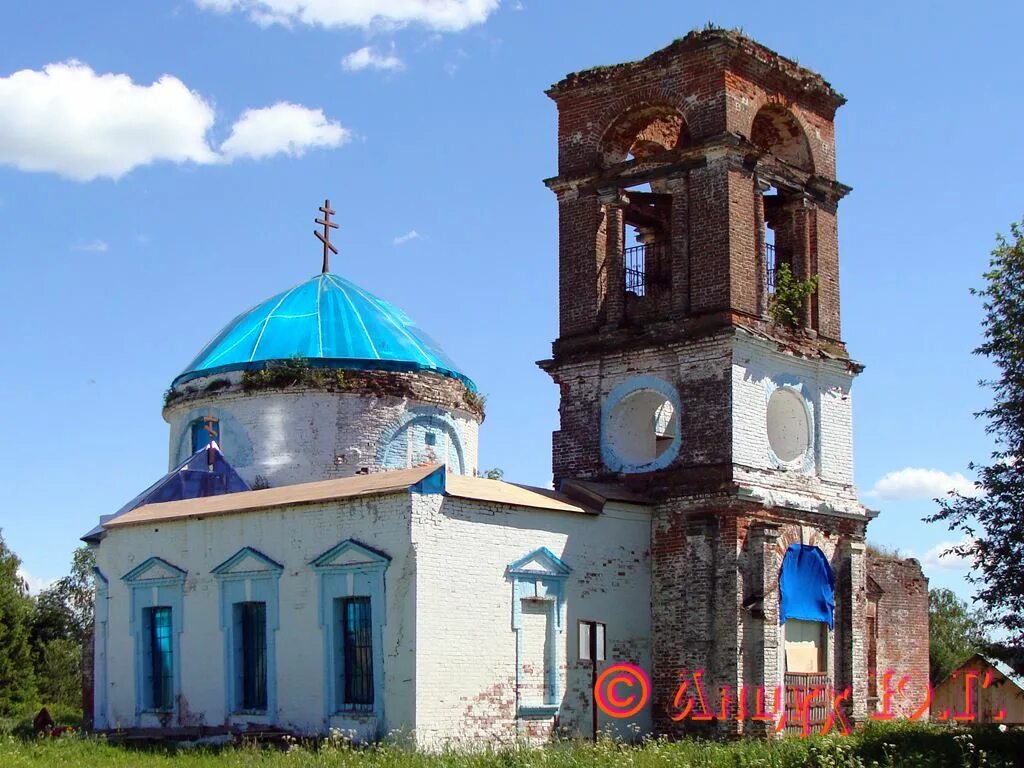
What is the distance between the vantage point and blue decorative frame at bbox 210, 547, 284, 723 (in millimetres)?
19844

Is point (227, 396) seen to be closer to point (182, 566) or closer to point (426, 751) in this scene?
point (182, 566)

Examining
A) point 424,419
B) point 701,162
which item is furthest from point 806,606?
point 424,419

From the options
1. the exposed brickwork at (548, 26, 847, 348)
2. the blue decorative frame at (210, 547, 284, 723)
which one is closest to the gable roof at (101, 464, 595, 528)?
the blue decorative frame at (210, 547, 284, 723)

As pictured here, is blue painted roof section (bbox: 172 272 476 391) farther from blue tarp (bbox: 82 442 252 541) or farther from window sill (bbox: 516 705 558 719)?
window sill (bbox: 516 705 558 719)

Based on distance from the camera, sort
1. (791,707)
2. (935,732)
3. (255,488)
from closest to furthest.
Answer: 1. (935,732)
2. (791,707)
3. (255,488)

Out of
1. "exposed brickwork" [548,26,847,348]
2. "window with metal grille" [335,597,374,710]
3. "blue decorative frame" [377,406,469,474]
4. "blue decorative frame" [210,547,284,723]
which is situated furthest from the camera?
"blue decorative frame" [377,406,469,474]

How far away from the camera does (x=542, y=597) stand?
1967 cm

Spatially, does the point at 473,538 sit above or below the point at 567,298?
below

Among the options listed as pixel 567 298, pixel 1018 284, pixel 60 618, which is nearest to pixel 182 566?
pixel 567 298

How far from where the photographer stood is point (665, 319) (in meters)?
21.8

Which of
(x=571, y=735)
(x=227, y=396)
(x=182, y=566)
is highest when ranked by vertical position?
(x=227, y=396)

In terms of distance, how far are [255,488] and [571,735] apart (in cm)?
803

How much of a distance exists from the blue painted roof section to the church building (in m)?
0.38

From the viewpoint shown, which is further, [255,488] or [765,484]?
[255,488]
